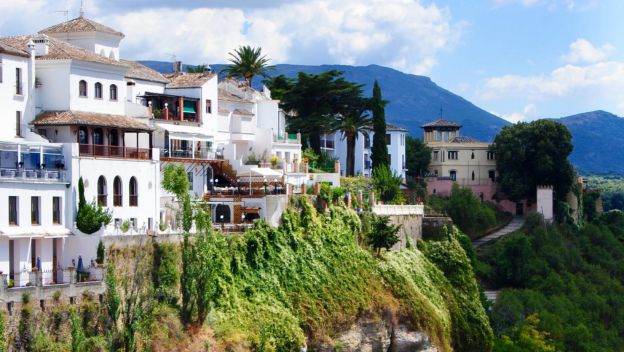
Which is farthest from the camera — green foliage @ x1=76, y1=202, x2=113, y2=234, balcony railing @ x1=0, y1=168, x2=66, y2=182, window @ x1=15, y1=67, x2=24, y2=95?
window @ x1=15, y1=67, x2=24, y2=95

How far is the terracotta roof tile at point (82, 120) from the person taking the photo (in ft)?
189

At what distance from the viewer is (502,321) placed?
3504 inches

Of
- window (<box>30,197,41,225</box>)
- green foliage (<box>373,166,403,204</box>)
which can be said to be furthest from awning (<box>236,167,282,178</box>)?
window (<box>30,197,41,225</box>)

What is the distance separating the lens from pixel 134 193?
5975cm

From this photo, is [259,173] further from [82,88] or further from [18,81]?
[18,81]

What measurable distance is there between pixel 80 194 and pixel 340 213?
71.5 feet

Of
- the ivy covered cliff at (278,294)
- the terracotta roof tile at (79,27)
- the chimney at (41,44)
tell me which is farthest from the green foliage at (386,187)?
the chimney at (41,44)

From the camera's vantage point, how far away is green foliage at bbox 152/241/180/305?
55.2m

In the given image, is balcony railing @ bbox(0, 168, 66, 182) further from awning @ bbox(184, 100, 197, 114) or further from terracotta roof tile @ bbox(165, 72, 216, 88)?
terracotta roof tile @ bbox(165, 72, 216, 88)

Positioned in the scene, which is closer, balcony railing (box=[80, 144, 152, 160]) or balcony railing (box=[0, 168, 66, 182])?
balcony railing (box=[0, 168, 66, 182])

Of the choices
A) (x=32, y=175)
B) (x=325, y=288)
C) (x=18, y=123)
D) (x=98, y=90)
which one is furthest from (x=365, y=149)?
(x=32, y=175)

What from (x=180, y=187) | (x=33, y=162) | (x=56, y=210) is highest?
(x=33, y=162)

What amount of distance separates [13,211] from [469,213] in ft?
206

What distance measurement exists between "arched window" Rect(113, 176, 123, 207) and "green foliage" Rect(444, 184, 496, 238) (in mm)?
51498
